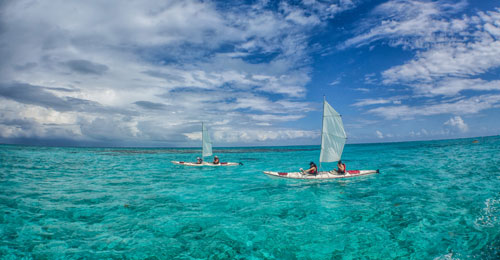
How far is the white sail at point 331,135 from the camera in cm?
2370

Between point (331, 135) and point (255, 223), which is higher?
point (331, 135)

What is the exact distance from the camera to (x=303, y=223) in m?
13.1

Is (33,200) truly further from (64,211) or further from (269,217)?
(269,217)

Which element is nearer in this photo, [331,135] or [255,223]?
[255,223]

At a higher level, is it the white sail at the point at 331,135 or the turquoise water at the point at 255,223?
the white sail at the point at 331,135

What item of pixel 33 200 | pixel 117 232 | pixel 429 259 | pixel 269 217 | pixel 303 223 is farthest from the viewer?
pixel 33 200

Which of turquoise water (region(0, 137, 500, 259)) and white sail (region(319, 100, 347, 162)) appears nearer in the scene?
turquoise water (region(0, 137, 500, 259))

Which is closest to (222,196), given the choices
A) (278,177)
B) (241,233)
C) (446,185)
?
(241,233)

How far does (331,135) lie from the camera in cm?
2453

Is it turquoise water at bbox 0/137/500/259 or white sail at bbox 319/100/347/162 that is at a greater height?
white sail at bbox 319/100/347/162

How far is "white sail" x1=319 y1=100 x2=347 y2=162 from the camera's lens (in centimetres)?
2370

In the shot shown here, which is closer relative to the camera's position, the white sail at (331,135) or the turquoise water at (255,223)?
the turquoise water at (255,223)

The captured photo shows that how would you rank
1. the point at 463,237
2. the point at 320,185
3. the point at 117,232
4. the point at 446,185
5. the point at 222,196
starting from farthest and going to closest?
the point at 320,185 < the point at 446,185 < the point at 222,196 < the point at 117,232 < the point at 463,237

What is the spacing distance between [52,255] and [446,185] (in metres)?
29.6
